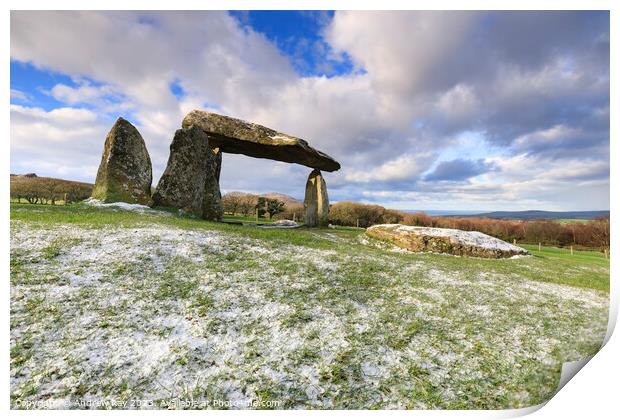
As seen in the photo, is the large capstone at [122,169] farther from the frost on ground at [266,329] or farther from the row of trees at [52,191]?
the frost on ground at [266,329]

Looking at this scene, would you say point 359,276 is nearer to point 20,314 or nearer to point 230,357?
point 230,357

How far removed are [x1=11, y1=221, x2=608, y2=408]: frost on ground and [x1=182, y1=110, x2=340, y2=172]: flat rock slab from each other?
10158mm

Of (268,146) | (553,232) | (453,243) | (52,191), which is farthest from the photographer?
(52,191)

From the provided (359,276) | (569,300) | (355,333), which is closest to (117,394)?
(355,333)

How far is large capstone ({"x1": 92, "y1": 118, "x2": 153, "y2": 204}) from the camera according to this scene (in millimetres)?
13859

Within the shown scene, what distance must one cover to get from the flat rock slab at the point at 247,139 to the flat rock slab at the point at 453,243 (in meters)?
7.88

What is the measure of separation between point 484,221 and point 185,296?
14.5m

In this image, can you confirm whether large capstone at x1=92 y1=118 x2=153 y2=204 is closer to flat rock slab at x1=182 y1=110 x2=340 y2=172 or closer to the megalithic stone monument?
the megalithic stone monument

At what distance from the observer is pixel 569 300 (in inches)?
291

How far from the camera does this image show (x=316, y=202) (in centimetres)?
2123

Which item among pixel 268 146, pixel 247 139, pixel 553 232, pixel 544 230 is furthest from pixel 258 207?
pixel 553 232

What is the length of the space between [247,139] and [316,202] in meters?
6.31

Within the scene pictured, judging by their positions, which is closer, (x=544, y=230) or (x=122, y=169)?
(x=544, y=230)

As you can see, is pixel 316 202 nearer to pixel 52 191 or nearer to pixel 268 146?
pixel 268 146
